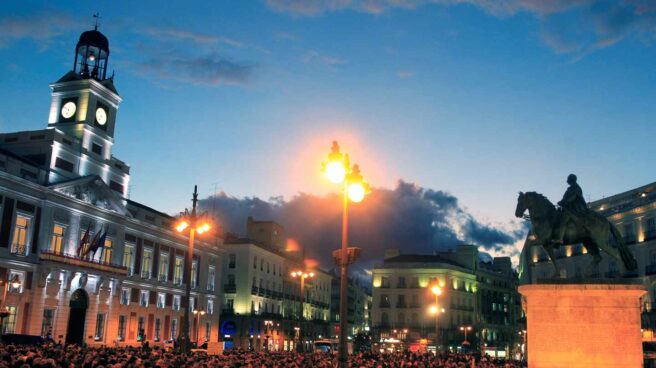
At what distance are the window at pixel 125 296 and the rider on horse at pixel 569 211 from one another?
51883 millimetres

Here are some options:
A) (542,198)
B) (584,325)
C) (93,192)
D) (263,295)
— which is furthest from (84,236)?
(584,325)

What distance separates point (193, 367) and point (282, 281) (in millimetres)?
80270

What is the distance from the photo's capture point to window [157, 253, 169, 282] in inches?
2667

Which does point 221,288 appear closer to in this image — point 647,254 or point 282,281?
point 282,281

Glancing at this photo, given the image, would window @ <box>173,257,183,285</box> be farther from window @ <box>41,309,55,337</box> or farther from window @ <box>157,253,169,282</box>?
window @ <box>41,309,55,337</box>

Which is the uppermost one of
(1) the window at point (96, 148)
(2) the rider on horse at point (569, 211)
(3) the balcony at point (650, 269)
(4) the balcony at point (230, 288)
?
(1) the window at point (96, 148)

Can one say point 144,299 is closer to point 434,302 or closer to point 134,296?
point 134,296

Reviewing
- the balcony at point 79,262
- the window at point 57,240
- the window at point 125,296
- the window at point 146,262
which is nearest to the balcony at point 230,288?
the window at point 146,262

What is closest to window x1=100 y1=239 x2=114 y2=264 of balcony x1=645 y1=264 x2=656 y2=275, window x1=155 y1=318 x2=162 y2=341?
window x1=155 y1=318 x2=162 y2=341

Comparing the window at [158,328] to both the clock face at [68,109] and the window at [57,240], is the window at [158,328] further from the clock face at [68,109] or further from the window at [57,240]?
the clock face at [68,109]

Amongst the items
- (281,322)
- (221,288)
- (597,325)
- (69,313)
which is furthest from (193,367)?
(281,322)

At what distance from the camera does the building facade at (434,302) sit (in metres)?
97.3

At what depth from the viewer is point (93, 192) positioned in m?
56.6

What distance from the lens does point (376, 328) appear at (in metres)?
98.9
